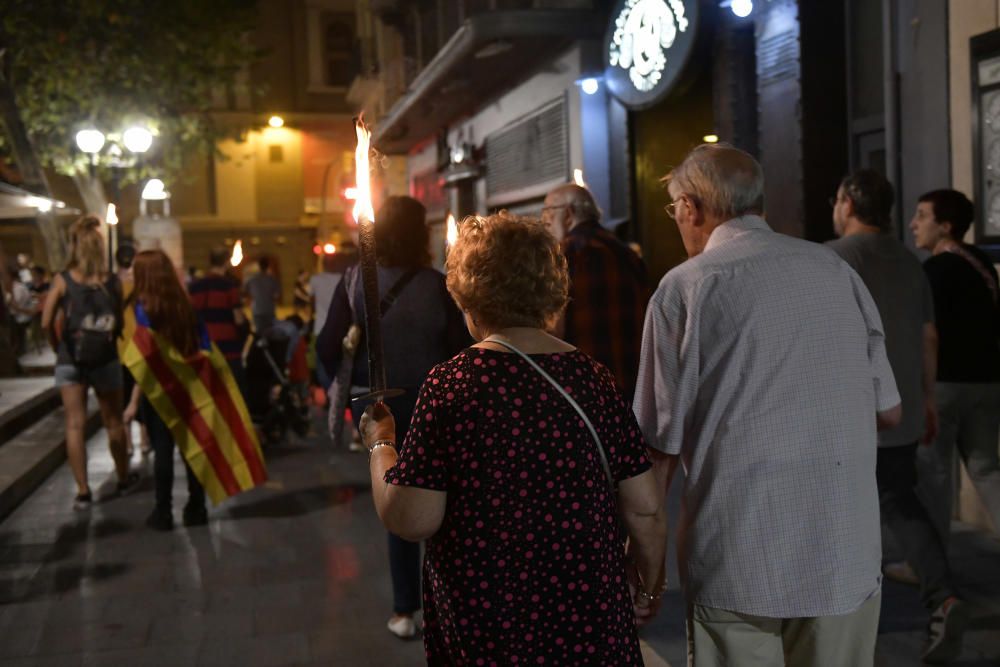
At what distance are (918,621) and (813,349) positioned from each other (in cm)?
280

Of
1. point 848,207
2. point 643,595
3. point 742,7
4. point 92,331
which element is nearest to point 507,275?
point 643,595

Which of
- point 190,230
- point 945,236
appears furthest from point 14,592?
point 190,230

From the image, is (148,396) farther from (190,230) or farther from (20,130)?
(190,230)

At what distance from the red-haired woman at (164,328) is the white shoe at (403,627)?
9.66ft

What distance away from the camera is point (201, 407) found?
781cm

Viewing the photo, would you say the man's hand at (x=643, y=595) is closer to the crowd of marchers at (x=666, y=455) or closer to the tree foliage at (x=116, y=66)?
the crowd of marchers at (x=666, y=455)

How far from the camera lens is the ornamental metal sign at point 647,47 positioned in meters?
10.3

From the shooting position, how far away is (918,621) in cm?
507

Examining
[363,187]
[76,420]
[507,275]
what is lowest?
[76,420]

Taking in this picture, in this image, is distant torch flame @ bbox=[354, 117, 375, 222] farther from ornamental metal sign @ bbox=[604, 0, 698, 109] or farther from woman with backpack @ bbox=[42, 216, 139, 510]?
ornamental metal sign @ bbox=[604, 0, 698, 109]

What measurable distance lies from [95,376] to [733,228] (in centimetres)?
648

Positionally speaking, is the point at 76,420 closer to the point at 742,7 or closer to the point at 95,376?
the point at 95,376

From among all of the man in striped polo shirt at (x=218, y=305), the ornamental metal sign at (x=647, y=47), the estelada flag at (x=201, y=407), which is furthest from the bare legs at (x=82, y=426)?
the ornamental metal sign at (x=647, y=47)

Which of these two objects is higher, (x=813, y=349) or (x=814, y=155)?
(x=814, y=155)
